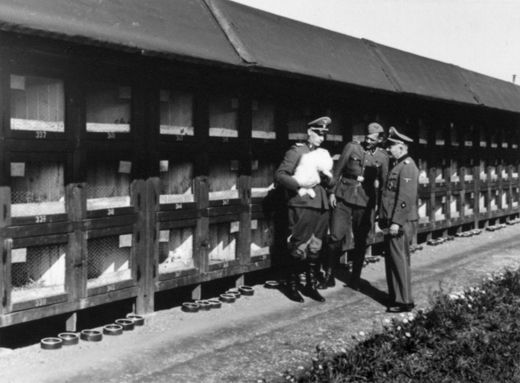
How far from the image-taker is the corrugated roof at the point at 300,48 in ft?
25.7

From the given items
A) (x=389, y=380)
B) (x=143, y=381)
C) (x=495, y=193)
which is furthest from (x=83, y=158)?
(x=495, y=193)

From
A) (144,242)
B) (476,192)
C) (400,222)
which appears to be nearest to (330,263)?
(400,222)

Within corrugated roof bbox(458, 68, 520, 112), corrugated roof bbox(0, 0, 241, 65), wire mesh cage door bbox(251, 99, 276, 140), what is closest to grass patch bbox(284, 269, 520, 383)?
wire mesh cage door bbox(251, 99, 276, 140)

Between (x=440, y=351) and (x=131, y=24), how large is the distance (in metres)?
3.80

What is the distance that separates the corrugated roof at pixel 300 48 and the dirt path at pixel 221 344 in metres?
2.63

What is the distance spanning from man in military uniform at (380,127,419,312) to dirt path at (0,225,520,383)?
0.28m

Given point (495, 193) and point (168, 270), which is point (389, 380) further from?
point (495, 193)

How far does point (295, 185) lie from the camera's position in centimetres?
737

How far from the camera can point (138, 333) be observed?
615 cm

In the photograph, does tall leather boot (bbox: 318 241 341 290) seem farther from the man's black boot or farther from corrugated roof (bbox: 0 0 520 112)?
corrugated roof (bbox: 0 0 520 112)

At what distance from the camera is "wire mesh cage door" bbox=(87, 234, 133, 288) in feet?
20.4

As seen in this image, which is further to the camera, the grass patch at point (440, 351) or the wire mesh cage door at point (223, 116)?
the wire mesh cage door at point (223, 116)

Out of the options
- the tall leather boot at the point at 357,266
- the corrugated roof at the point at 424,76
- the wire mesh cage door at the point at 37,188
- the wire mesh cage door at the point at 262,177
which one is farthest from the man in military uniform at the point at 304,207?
the corrugated roof at the point at 424,76

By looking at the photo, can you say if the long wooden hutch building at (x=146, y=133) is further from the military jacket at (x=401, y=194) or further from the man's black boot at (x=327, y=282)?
the military jacket at (x=401, y=194)
